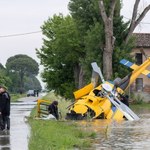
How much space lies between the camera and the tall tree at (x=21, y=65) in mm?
170750

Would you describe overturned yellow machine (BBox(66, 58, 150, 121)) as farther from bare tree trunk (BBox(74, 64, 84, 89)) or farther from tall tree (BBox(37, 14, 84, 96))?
bare tree trunk (BBox(74, 64, 84, 89))

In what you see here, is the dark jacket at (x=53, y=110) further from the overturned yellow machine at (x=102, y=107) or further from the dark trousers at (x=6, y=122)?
the dark trousers at (x=6, y=122)

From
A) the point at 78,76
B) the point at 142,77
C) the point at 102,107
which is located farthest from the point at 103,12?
the point at 142,77

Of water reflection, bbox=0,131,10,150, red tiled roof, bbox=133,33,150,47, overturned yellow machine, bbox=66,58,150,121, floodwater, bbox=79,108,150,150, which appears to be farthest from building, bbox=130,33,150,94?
water reflection, bbox=0,131,10,150

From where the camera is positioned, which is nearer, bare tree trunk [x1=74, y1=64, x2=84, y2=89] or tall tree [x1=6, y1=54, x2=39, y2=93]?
bare tree trunk [x1=74, y1=64, x2=84, y2=89]

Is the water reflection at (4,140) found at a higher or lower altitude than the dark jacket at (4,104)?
lower

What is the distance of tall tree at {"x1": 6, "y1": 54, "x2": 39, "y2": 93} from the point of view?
170750mm

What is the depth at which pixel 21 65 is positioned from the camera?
17462 centimetres

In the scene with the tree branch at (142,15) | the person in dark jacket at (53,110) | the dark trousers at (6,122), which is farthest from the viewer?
the tree branch at (142,15)

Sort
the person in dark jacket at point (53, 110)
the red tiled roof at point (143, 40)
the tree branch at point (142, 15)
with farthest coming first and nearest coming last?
the red tiled roof at point (143, 40), the tree branch at point (142, 15), the person in dark jacket at point (53, 110)

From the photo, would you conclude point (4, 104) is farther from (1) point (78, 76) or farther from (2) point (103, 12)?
(1) point (78, 76)

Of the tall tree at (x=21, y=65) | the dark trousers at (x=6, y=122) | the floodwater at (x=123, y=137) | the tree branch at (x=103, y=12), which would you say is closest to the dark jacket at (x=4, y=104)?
the dark trousers at (x=6, y=122)

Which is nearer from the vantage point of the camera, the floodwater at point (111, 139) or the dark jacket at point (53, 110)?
the floodwater at point (111, 139)

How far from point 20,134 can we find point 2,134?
0.66 meters
